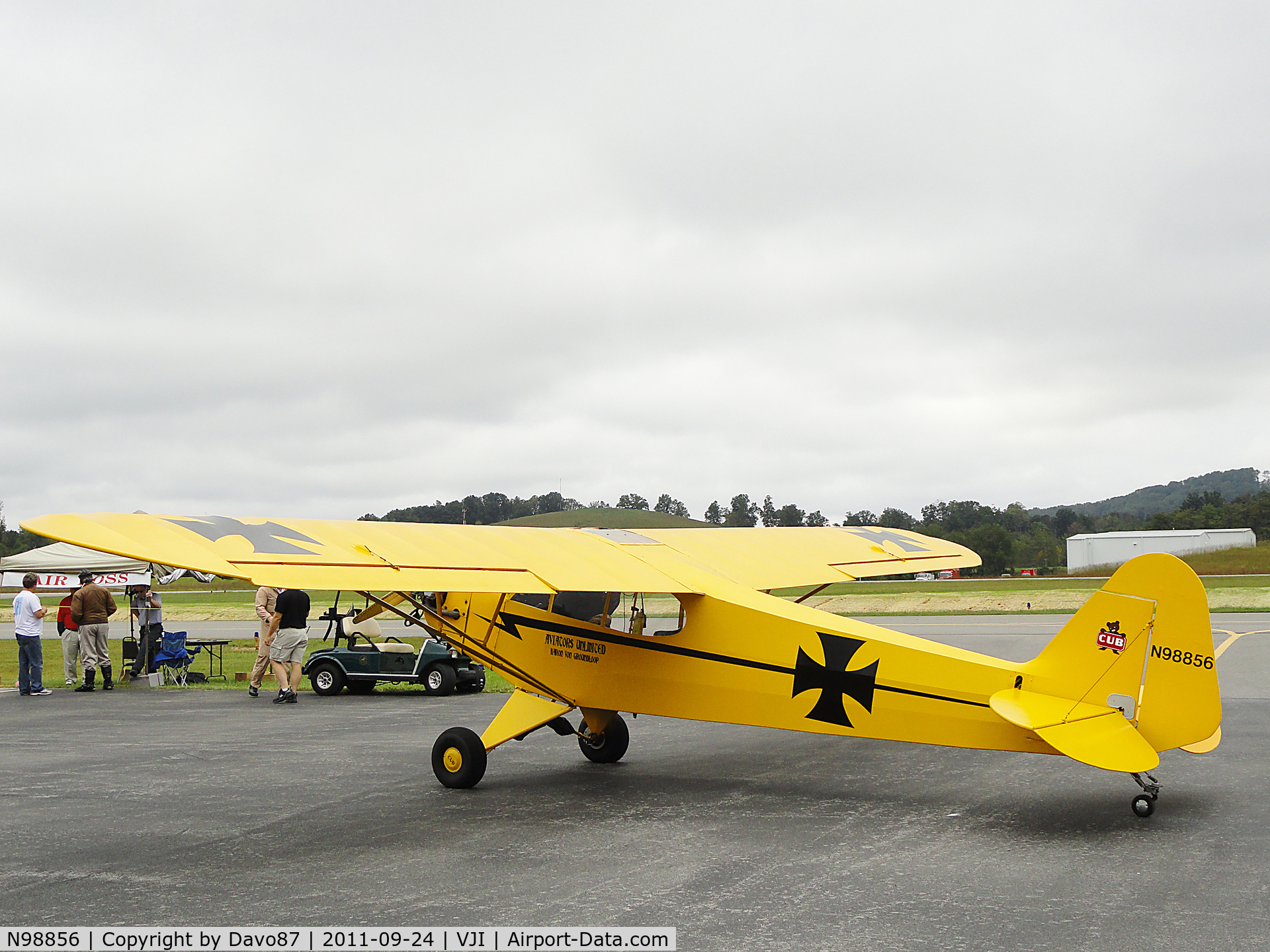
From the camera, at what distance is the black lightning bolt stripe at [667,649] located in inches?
289

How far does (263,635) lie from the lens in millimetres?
16156

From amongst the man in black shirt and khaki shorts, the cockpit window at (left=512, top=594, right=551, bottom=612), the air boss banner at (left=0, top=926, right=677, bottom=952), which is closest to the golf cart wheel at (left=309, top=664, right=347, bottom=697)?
the man in black shirt and khaki shorts

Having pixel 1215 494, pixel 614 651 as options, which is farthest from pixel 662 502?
pixel 614 651

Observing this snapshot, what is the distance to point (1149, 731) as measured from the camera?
6.69m

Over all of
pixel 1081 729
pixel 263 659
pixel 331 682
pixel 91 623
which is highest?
pixel 91 623

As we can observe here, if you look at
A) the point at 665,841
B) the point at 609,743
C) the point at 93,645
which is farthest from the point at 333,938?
the point at 93,645

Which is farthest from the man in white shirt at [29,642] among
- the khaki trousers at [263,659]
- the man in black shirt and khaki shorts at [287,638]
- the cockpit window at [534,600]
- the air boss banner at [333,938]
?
the air boss banner at [333,938]

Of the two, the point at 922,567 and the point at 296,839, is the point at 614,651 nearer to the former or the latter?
the point at 296,839

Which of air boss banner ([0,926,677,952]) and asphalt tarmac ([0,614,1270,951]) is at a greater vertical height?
air boss banner ([0,926,677,952])

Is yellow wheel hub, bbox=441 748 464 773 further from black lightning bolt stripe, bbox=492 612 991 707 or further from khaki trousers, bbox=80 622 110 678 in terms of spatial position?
khaki trousers, bbox=80 622 110 678

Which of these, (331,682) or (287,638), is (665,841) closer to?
(287,638)

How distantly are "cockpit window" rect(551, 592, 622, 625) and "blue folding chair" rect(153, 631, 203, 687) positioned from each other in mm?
11471

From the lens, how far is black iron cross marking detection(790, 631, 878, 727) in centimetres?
755

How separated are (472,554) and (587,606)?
1.41 metres
